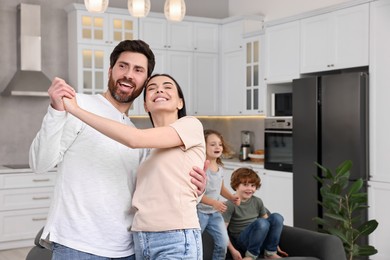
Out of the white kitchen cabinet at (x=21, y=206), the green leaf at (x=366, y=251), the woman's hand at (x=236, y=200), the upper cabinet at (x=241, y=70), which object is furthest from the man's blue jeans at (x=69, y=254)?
the upper cabinet at (x=241, y=70)

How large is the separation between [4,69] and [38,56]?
0.45m

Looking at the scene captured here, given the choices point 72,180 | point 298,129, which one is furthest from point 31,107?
point 72,180

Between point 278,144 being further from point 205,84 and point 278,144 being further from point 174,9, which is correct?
point 174,9

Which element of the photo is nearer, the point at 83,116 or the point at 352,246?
the point at 83,116

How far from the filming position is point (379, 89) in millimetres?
5219

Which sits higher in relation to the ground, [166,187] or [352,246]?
[166,187]

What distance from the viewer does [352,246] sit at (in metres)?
4.35

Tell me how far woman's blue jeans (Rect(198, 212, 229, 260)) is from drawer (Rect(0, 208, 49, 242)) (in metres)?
3.05

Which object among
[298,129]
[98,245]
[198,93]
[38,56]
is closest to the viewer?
[98,245]

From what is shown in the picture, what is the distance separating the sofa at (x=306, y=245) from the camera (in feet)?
12.5

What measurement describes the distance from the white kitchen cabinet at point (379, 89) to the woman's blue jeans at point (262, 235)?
5.36 ft

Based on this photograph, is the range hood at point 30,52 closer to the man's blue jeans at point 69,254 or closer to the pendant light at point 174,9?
the pendant light at point 174,9

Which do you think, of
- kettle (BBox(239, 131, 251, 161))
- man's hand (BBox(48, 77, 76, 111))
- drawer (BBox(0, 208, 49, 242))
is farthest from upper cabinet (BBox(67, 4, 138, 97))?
man's hand (BBox(48, 77, 76, 111))

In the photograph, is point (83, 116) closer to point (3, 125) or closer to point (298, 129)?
point (298, 129)
